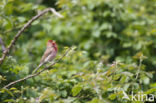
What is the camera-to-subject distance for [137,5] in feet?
20.6

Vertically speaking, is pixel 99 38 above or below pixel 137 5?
below

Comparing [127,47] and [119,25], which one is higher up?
[119,25]

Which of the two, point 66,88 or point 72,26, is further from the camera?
point 72,26

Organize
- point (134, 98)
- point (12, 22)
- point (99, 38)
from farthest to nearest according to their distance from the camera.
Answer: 1. point (99, 38)
2. point (12, 22)
3. point (134, 98)

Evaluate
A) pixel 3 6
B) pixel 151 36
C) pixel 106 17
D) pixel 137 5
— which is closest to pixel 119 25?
pixel 106 17

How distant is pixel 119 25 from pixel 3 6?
8.82 feet

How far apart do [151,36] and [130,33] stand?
39 cm

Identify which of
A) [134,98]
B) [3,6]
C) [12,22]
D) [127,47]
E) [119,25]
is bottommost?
[134,98]

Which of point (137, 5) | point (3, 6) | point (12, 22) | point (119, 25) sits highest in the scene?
point (137, 5)

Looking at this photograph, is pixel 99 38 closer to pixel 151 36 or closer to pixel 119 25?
pixel 119 25

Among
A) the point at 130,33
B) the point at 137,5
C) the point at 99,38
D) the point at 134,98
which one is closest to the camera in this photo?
the point at 134,98

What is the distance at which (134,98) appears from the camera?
7.42ft

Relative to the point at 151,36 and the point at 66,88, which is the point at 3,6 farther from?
the point at 151,36

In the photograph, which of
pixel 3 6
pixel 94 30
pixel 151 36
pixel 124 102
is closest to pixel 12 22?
pixel 3 6
